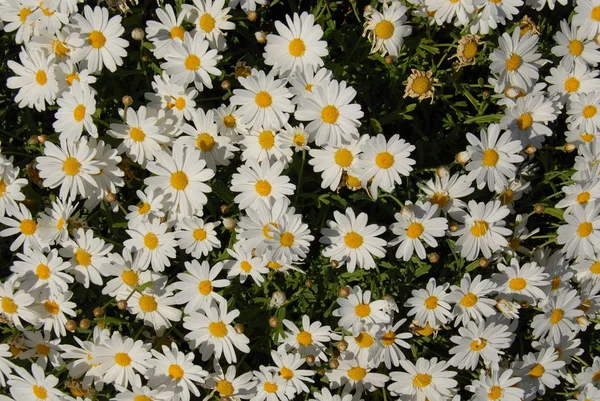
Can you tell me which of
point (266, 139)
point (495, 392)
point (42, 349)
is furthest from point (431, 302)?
point (42, 349)

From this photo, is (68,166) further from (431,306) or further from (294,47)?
(431,306)

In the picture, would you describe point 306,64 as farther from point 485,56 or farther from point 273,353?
point 273,353

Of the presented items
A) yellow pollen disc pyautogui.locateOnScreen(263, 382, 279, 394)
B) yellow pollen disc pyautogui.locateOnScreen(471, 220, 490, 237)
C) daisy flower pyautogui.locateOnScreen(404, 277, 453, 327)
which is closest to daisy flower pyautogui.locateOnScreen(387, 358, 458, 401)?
daisy flower pyautogui.locateOnScreen(404, 277, 453, 327)

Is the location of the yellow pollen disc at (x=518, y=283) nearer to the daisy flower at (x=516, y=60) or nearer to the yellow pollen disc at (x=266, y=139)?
the daisy flower at (x=516, y=60)

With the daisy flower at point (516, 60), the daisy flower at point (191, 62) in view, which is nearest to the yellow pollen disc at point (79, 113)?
the daisy flower at point (191, 62)

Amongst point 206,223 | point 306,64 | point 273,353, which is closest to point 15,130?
point 206,223

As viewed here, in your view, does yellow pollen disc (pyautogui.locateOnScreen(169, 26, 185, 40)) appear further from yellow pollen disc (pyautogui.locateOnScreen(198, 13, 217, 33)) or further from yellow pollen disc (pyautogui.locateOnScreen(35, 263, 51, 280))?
yellow pollen disc (pyautogui.locateOnScreen(35, 263, 51, 280))
